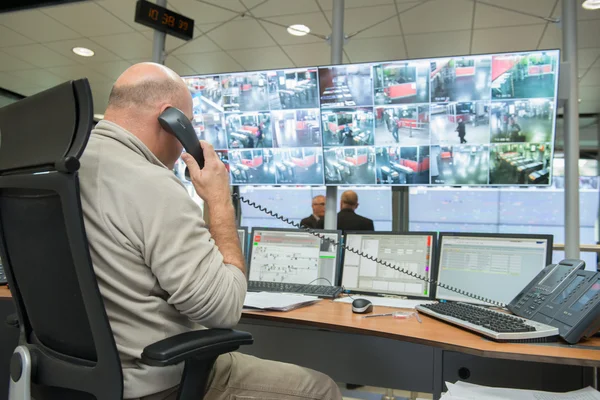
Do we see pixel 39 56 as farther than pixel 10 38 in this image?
Yes

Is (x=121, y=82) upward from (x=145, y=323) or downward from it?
upward

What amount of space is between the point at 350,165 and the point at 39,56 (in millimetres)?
4048

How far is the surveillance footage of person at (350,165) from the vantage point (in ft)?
7.93

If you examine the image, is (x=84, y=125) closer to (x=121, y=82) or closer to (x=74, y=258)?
(x=74, y=258)

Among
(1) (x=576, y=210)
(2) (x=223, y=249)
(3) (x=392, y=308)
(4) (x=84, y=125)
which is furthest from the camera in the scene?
(1) (x=576, y=210)

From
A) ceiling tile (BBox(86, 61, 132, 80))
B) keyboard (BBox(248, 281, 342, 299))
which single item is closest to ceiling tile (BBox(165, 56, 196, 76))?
ceiling tile (BBox(86, 61, 132, 80))

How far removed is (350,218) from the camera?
147 inches

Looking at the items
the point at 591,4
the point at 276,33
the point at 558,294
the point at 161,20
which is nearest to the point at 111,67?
the point at 276,33

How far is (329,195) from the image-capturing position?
8.39ft

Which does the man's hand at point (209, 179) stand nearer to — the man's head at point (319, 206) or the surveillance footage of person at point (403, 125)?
the surveillance footage of person at point (403, 125)

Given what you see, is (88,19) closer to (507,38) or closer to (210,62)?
(210,62)

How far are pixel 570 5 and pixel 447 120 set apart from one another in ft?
2.69

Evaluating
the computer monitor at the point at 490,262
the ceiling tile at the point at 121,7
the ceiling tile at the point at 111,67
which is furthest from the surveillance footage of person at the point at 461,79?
the ceiling tile at the point at 111,67

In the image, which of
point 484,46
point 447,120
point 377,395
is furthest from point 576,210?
point 484,46
